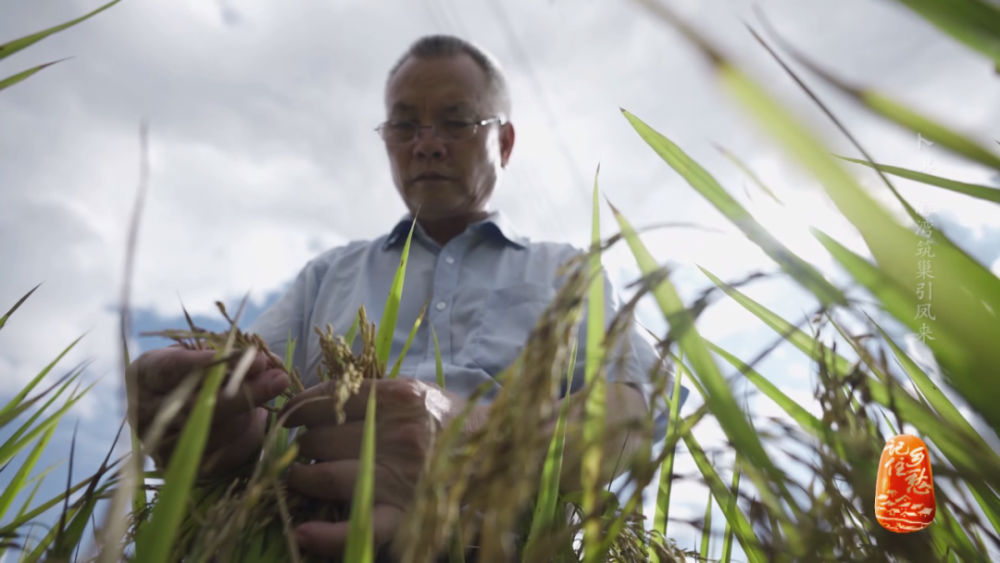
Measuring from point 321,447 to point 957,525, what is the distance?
561 millimetres

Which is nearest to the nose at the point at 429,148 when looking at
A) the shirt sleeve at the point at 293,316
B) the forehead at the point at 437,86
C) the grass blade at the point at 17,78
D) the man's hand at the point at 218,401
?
the forehead at the point at 437,86

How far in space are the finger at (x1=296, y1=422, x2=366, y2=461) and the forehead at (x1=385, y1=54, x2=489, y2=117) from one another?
1.32 m

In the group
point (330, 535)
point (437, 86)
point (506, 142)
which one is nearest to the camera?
point (330, 535)

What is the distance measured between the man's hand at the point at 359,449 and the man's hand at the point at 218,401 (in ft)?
0.14

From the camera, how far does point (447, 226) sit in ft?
6.00

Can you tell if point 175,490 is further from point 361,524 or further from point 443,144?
point 443,144

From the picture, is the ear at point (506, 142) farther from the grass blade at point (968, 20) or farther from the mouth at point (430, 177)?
the grass blade at point (968, 20)

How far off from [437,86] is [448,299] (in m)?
0.69

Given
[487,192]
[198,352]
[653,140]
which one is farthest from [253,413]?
[487,192]

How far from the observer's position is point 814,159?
24 cm

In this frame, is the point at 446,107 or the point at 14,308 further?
the point at 446,107

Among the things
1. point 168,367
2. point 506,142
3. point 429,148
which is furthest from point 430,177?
A: point 168,367

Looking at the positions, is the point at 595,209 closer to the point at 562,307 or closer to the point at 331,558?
the point at 562,307

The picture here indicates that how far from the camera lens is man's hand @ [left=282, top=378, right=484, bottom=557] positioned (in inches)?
23.7
